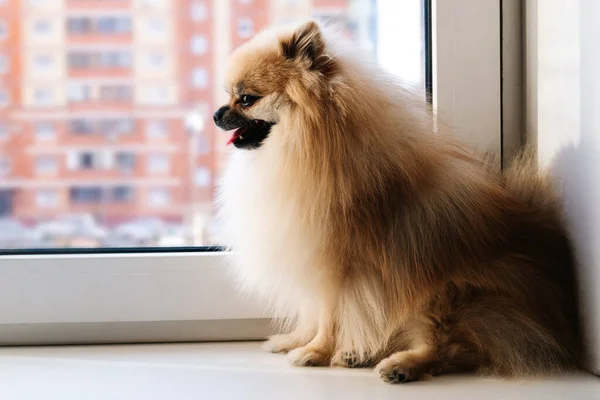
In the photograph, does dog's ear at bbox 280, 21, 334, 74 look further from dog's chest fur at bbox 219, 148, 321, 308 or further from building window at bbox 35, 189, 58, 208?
building window at bbox 35, 189, 58, 208

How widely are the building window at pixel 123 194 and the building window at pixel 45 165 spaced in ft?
0.40

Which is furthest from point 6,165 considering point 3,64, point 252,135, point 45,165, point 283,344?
point 283,344

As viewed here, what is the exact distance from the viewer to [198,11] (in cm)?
136

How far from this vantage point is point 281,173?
3.57ft

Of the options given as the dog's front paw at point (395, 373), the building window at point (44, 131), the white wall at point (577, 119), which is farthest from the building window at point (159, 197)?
the white wall at point (577, 119)

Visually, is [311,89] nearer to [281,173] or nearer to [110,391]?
[281,173]

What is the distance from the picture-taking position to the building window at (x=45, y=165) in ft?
4.38

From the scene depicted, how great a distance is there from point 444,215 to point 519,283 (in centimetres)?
16

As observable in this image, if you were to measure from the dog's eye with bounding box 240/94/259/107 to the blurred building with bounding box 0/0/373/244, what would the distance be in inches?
9.6

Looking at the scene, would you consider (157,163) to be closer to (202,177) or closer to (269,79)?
(202,177)

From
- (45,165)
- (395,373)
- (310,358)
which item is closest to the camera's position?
(395,373)

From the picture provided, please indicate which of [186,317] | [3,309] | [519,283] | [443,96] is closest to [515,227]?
[519,283]

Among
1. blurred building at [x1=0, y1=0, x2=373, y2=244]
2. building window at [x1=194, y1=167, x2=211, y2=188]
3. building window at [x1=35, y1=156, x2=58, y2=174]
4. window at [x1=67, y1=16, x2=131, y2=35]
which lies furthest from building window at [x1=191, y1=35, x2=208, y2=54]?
building window at [x1=35, y1=156, x2=58, y2=174]

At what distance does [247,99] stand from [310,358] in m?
0.43
